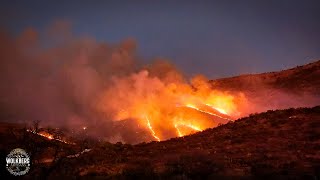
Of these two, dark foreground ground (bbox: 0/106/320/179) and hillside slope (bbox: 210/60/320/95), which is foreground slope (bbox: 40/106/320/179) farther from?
hillside slope (bbox: 210/60/320/95)

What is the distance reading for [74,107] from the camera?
6956 cm

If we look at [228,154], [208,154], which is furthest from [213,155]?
[228,154]

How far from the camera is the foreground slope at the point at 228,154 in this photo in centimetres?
2609

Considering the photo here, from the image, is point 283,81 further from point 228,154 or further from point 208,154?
point 208,154

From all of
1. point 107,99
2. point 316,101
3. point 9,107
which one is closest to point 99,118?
point 107,99

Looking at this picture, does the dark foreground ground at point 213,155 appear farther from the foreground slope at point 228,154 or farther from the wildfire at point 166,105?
the wildfire at point 166,105

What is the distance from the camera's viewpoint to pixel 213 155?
31125 millimetres

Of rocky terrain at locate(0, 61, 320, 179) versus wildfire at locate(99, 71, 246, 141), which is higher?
wildfire at locate(99, 71, 246, 141)

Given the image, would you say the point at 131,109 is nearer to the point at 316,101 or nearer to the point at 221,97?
the point at 221,97

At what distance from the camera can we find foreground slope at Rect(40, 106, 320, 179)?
26094 millimetres

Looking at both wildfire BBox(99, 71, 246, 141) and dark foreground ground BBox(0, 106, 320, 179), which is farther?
wildfire BBox(99, 71, 246, 141)

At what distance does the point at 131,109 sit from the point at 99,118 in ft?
19.2

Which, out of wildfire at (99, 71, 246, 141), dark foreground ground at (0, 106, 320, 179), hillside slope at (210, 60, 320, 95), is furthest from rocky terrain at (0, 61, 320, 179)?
hillside slope at (210, 60, 320, 95)

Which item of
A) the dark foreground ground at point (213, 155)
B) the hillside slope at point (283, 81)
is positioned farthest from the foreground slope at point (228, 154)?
the hillside slope at point (283, 81)
